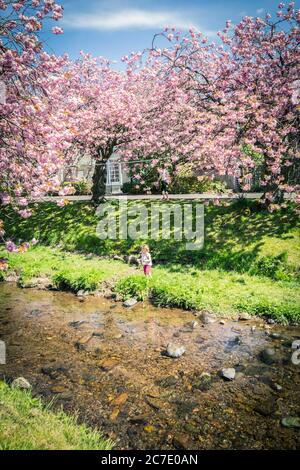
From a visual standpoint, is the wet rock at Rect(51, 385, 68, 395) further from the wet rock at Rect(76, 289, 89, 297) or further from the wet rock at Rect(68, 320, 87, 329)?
the wet rock at Rect(76, 289, 89, 297)

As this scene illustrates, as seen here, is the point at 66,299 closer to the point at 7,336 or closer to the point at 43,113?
the point at 7,336

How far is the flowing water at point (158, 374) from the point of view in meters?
4.81

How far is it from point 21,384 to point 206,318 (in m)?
5.11

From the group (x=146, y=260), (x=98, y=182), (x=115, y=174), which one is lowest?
(x=146, y=260)

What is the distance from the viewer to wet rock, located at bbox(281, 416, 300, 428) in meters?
4.84

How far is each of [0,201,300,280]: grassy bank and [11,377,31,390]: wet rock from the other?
6.31 metres

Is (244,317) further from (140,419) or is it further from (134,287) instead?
Result: (140,419)

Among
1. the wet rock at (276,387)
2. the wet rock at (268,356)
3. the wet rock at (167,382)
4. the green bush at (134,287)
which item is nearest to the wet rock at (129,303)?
the green bush at (134,287)

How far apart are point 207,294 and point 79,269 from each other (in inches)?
223

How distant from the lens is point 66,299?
1102cm

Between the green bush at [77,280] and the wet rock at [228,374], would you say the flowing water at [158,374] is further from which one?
the green bush at [77,280]

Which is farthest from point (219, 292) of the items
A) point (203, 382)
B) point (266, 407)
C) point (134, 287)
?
point (266, 407)

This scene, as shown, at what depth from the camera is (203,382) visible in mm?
6023

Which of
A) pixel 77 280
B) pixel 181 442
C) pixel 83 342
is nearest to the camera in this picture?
pixel 181 442
